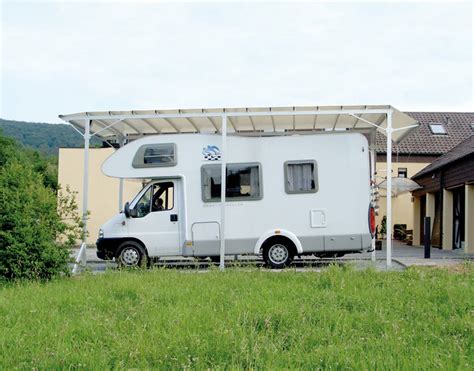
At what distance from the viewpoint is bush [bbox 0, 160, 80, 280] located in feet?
33.4

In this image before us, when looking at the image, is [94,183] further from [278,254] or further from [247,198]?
[278,254]

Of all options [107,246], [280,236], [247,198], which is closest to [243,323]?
[280,236]

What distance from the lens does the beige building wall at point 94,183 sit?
2862cm

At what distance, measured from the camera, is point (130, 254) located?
13.5 meters

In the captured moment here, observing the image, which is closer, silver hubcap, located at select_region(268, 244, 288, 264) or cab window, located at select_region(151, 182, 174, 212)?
silver hubcap, located at select_region(268, 244, 288, 264)

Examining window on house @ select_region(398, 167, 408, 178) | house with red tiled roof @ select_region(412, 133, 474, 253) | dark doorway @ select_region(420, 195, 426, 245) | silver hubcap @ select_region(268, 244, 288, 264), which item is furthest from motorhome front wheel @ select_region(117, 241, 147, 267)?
window on house @ select_region(398, 167, 408, 178)

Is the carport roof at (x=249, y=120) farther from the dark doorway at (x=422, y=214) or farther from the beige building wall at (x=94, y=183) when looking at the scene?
the dark doorway at (x=422, y=214)

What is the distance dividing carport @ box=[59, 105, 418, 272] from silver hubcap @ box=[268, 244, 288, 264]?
116 centimetres

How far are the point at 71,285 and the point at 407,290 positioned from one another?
16.9 feet

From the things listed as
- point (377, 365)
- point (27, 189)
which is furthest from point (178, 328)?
point (27, 189)

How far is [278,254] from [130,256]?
3260 millimetres

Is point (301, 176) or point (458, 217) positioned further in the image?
point (458, 217)

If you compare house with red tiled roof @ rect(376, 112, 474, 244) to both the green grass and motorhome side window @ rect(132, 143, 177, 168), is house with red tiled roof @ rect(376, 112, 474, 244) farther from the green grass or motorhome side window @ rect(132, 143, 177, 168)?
the green grass

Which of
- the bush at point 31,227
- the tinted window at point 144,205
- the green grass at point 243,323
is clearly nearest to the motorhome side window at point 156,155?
the tinted window at point 144,205
